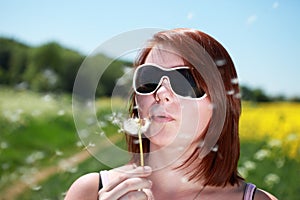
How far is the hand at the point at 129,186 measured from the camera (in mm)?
1177

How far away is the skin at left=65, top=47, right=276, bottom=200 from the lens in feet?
3.96

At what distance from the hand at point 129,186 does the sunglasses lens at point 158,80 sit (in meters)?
0.18

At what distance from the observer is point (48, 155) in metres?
4.59

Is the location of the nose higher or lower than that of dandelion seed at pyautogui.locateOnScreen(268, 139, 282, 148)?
higher

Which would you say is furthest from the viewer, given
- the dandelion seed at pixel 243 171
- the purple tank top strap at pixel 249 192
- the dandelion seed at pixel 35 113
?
the dandelion seed at pixel 35 113

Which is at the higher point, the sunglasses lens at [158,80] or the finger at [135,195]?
the sunglasses lens at [158,80]

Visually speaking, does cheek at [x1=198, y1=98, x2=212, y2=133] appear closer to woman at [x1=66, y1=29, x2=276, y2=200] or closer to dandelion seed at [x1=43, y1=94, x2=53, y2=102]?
woman at [x1=66, y1=29, x2=276, y2=200]

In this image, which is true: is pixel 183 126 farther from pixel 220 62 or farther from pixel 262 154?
pixel 262 154

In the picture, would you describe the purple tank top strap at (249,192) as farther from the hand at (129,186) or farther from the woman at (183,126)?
the hand at (129,186)

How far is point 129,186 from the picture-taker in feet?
3.86

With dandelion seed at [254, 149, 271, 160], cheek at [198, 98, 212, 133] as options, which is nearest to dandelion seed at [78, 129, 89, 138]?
cheek at [198, 98, 212, 133]

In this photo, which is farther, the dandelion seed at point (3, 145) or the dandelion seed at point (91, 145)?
the dandelion seed at point (3, 145)

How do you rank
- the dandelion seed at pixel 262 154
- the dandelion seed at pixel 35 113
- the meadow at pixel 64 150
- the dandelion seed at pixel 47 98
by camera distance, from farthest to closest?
the dandelion seed at pixel 47 98 → the dandelion seed at pixel 35 113 → the dandelion seed at pixel 262 154 → the meadow at pixel 64 150

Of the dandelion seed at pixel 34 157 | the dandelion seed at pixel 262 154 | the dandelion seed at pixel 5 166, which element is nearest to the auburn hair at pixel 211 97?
the dandelion seed at pixel 262 154
